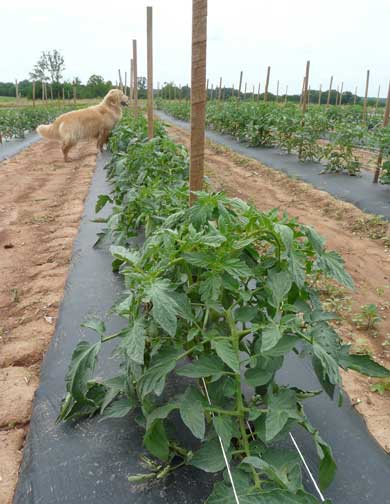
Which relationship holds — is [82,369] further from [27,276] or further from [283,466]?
[27,276]

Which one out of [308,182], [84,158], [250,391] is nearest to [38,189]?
[84,158]

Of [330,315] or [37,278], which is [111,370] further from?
[37,278]

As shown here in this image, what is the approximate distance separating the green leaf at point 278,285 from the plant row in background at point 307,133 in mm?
5477

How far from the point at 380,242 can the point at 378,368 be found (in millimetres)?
3555

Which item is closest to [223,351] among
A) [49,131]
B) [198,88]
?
[198,88]

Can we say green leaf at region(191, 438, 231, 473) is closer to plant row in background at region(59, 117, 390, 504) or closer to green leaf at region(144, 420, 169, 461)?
plant row in background at region(59, 117, 390, 504)

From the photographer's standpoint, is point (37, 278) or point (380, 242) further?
point (380, 242)

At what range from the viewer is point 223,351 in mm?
1335

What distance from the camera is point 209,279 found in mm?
1459

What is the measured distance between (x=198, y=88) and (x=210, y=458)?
160 centimetres

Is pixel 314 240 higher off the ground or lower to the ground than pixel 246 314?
higher

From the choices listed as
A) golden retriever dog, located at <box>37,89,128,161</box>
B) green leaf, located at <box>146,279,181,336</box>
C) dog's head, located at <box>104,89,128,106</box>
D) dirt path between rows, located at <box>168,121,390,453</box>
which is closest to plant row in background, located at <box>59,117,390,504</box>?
green leaf, located at <box>146,279,181,336</box>

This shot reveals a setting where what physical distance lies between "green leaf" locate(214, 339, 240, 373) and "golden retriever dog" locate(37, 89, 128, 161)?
9025 millimetres

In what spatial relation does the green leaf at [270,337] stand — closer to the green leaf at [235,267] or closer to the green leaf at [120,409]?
the green leaf at [235,267]
